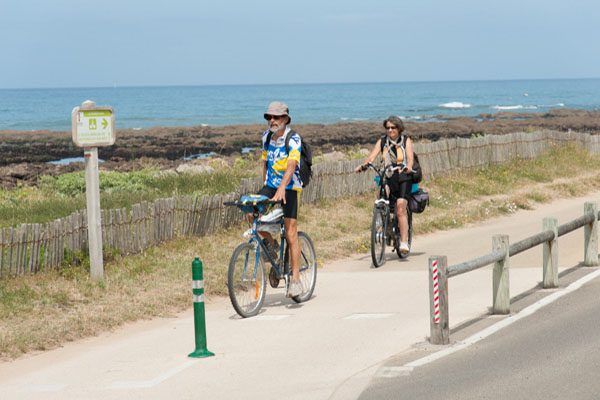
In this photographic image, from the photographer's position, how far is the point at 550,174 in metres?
22.2

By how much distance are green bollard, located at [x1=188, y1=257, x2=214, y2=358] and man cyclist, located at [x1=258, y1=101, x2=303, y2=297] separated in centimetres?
183

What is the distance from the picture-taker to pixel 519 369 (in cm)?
651

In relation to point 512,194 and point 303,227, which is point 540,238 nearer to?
point 303,227

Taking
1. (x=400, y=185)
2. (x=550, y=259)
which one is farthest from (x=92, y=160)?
(x=550, y=259)

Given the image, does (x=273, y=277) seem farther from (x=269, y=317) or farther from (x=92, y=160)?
(x=92, y=160)

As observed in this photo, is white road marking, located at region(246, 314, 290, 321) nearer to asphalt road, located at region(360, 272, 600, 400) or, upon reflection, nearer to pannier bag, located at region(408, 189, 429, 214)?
asphalt road, located at region(360, 272, 600, 400)

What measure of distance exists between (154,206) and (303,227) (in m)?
3.22

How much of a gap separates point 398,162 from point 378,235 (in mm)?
1064

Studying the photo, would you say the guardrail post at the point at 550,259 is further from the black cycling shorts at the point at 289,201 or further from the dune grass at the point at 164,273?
the dune grass at the point at 164,273

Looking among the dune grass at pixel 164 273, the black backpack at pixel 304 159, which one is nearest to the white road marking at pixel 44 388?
the dune grass at pixel 164 273

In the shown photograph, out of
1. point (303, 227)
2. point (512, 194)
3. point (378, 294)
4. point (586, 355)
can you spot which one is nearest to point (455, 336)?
point (586, 355)

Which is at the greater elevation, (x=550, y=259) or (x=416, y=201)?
A: (x=416, y=201)

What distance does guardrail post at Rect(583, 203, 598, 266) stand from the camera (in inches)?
436

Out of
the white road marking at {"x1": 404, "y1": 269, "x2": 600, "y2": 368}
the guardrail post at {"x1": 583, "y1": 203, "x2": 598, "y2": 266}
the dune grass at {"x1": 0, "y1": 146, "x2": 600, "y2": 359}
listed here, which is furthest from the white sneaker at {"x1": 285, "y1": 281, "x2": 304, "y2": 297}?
the guardrail post at {"x1": 583, "y1": 203, "x2": 598, "y2": 266}
